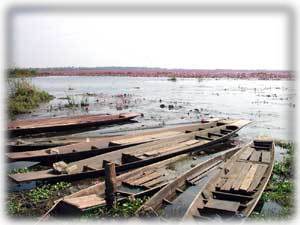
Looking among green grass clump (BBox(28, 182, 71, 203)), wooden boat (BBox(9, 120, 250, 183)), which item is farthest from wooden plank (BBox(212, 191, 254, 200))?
green grass clump (BBox(28, 182, 71, 203))

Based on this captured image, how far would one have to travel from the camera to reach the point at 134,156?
1120cm

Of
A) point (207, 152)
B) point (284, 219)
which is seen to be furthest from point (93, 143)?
point (284, 219)

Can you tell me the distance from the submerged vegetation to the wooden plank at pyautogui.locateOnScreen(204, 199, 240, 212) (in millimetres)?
537

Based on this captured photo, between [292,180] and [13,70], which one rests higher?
[13,70]

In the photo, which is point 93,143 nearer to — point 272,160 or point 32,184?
point 32,184

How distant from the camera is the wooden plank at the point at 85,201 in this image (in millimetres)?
7164

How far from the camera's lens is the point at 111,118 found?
66.7 feet

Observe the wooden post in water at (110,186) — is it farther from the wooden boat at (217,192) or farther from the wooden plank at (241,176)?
A: the wooden plank at (241,176)

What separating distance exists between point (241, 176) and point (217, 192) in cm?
150

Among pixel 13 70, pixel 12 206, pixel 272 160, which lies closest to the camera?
pixel 12 206

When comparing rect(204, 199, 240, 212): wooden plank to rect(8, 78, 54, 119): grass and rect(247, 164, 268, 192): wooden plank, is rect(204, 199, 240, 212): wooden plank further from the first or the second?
rect(8, 78, 54, 119): grass

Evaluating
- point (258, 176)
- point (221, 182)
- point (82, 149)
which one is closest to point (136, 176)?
point (221, 182)

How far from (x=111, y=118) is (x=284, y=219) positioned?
1384 centimetres

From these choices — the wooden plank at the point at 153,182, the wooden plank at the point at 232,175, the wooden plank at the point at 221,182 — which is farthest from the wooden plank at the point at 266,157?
the wooden plank at the point at 153,182
